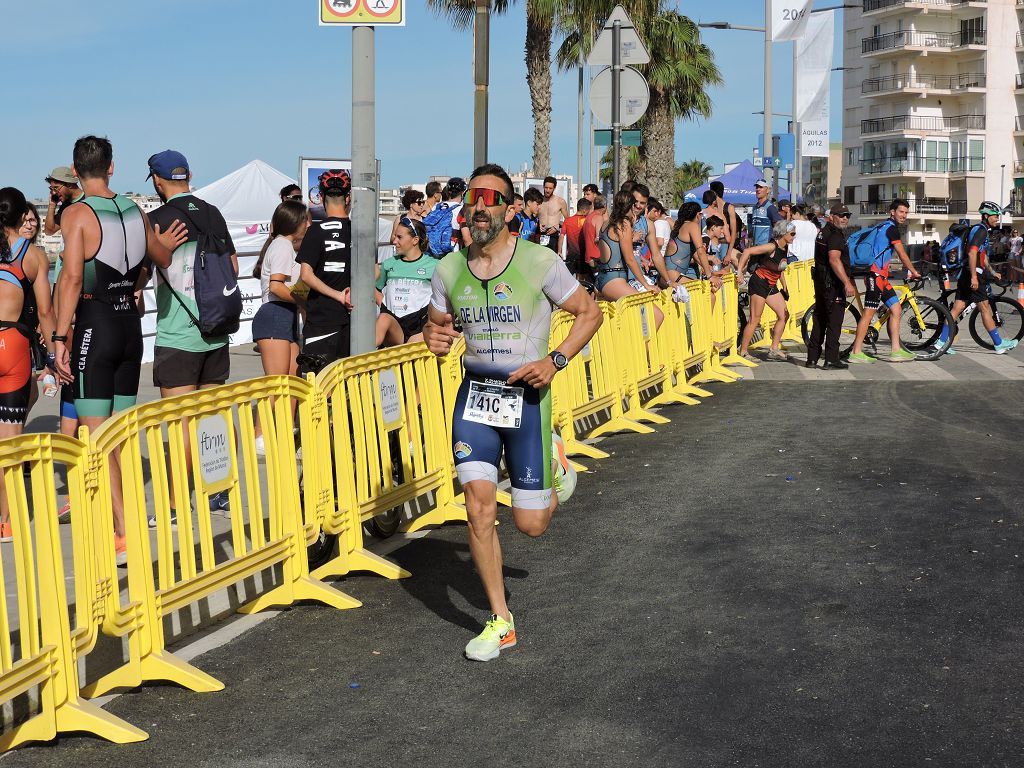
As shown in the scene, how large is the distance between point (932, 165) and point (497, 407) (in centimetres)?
9640

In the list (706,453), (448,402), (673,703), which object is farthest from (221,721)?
(706,453)

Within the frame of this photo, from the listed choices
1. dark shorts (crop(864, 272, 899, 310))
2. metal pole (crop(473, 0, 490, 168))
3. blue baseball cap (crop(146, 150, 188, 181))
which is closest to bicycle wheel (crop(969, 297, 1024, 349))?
dark shorts (crop(864, 272, 899, 310))

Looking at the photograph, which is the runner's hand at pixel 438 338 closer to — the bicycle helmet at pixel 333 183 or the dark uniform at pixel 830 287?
the bicycle helmet at pixel 333 183

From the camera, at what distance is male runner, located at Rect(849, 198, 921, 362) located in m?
16.5

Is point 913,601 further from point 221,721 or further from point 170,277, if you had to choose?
point 170,277

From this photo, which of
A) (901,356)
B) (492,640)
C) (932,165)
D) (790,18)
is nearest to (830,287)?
(901,356)

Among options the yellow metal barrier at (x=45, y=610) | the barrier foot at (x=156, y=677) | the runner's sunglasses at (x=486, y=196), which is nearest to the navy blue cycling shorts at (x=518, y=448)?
the runner's sunglasses at (x=486, y=196)

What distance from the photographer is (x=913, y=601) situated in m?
6.30

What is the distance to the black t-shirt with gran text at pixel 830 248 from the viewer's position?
51.6 ft

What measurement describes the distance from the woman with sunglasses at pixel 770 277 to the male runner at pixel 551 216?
160 inches

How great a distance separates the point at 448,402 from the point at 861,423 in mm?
4923

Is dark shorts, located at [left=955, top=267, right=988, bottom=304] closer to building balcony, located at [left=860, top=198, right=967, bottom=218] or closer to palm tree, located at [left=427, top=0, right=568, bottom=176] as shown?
palm tree, located at [left=427, top=0, right=568, bottom=176]

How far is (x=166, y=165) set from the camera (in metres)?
7.68

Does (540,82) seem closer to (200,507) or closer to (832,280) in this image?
(832,280)
